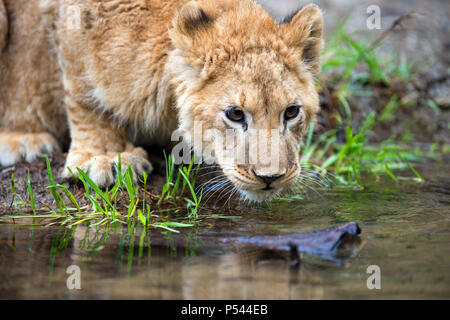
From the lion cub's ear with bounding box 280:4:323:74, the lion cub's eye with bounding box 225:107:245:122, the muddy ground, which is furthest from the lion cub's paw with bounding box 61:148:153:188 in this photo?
the lion cub's ear with bounding box 280:4:323:74

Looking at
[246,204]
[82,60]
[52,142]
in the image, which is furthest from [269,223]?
[52,142]

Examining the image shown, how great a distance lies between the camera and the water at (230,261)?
268 cm

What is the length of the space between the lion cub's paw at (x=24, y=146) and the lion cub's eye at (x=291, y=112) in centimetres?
242

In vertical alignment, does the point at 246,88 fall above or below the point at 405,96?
below

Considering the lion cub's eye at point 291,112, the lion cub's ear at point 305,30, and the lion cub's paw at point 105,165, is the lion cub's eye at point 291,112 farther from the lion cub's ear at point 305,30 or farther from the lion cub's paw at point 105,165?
the lion cub's paw at point 105,165

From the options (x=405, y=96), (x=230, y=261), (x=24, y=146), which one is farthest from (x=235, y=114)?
(x=405, y=96)

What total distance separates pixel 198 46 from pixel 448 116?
4.70 metres

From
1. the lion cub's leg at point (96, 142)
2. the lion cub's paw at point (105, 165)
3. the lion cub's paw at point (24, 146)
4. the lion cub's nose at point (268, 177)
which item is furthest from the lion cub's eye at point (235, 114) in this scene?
the lion cub's paw at point (24, 146)

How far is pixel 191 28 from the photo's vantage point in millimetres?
4348

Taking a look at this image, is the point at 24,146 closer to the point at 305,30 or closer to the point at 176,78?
the point at 176,78

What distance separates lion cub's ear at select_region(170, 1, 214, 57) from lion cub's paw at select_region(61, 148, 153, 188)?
1.05m

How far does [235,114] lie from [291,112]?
0.42 meters

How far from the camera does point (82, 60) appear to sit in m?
4.99

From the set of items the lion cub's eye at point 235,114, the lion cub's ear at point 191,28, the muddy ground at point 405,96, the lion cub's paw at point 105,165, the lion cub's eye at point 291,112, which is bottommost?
the lion cub's paw at point 105,165
